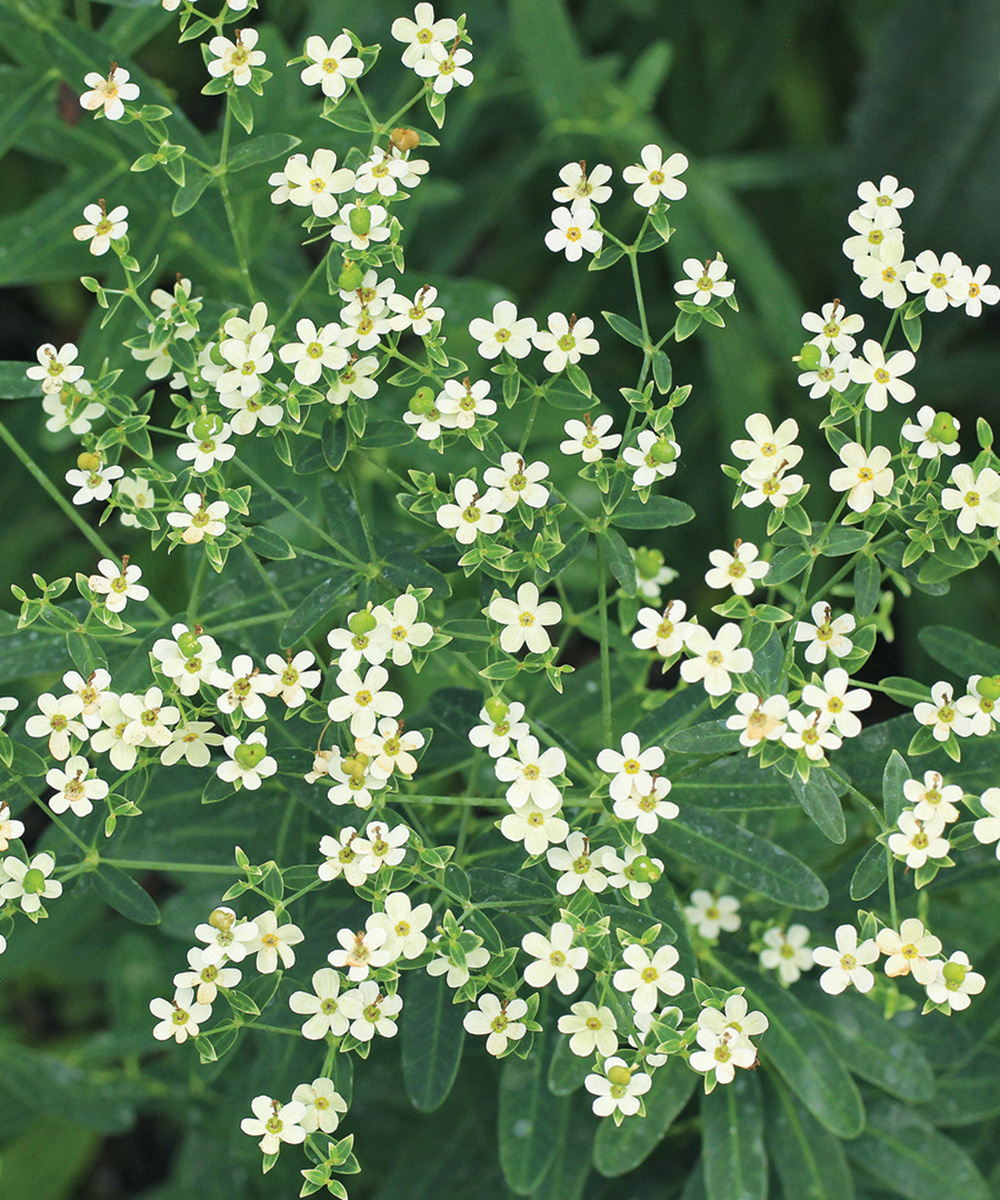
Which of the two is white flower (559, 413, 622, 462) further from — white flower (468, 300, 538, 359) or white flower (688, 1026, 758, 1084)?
white flower (688, 1026, 758, 1084)

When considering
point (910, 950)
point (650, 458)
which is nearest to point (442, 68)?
point (650, 458)

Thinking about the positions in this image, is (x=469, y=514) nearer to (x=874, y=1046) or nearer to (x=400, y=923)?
(x=400, y=923)

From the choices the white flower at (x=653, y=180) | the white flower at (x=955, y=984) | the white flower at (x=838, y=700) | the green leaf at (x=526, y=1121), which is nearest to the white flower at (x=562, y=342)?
the white flower at (x=653, y=180)

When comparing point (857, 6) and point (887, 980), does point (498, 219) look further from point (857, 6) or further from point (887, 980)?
point (887, 980)

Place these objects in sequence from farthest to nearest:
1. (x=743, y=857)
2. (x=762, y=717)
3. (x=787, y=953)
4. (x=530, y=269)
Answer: (x=530, y=269), (x=787, y=953), (x=743, y=857), (x=762, y=717)

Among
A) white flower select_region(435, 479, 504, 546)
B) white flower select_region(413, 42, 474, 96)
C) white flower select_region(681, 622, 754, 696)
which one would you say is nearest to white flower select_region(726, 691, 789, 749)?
white flower select_region(681, 622, 754, 696)

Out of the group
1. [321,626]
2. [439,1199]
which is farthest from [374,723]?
[439,1199]
